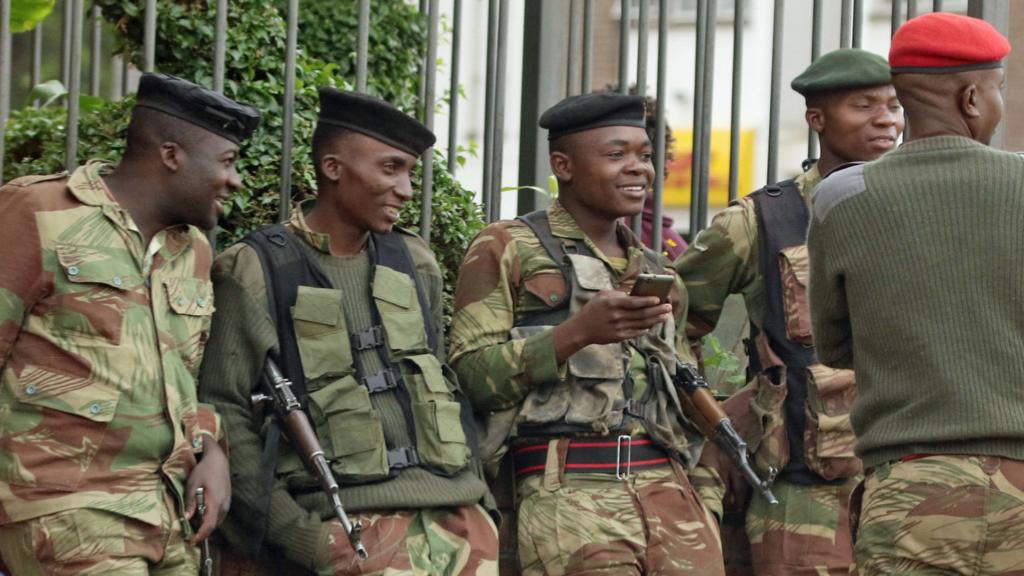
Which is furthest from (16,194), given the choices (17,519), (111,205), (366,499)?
(366,499)

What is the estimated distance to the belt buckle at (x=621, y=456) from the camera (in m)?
4.71

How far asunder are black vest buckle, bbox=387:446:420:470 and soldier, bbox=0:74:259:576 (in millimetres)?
469

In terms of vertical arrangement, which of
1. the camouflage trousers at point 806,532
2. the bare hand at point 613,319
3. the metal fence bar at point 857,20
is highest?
the metal fence bar at point 857,20

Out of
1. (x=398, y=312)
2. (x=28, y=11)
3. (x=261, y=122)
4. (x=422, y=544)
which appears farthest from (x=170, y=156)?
(x=28, y=11)

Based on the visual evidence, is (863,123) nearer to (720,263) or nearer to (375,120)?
(720,263)

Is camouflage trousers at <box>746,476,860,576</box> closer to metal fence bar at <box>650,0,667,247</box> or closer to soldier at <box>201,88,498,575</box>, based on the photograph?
soldier at <box>201,88,498,575</box>

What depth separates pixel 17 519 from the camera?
3.80 metres

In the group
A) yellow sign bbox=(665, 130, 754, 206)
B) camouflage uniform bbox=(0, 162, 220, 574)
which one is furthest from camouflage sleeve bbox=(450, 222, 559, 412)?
yellow sign bbox=(665, 130, 754, 206)

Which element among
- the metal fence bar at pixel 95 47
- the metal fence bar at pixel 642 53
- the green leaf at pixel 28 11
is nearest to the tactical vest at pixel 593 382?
the metal fence bar at pixel 642 53

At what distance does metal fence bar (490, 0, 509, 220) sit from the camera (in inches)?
214

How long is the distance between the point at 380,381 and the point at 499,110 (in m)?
1.42

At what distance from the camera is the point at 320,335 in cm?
441

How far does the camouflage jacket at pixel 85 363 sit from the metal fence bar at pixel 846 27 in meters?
2.78

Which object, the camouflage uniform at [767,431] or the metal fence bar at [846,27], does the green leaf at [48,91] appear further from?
the metal fence bar at [846,27]
